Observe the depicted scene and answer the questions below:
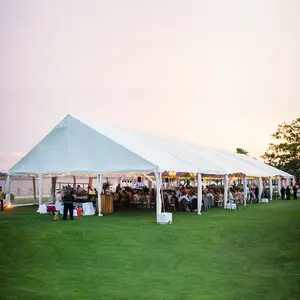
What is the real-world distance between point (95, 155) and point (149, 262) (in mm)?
10477

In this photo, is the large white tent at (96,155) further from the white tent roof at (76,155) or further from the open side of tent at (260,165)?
the open side of tent at (260,165)

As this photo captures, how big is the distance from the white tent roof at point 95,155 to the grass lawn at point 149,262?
427cm

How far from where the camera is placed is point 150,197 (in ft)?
71.8

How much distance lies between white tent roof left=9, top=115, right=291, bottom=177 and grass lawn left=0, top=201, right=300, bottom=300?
4.27 metres


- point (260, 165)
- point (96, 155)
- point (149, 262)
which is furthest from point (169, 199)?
point (260, 165)

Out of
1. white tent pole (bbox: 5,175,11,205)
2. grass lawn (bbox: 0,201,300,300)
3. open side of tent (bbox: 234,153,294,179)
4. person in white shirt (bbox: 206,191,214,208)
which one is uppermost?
open side of tent (bbox: 234,153,294,179)

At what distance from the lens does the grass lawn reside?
19.9ft

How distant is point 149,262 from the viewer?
26.0 feet

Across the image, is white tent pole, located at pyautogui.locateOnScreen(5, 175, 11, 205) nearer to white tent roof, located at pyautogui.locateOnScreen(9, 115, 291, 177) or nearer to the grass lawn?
white tent roof, located at pyautogui.locateOnScreen(9, 115, 291, 177)

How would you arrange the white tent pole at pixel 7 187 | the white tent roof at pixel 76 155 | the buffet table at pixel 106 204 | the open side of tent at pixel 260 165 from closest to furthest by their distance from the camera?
the white tent roof at pixel 76 155 < the buffet table at pixel 106 204 < the white tent pole at pixel 7 187 < the open side of tent at pixel 260 165

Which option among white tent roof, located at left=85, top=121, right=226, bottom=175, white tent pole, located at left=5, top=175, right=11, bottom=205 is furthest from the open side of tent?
white tent pole, located at left=5, top=175, right=11, bottom=205

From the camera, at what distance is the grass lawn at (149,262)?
6066 millimetres

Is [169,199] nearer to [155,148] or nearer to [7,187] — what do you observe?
[155,148]

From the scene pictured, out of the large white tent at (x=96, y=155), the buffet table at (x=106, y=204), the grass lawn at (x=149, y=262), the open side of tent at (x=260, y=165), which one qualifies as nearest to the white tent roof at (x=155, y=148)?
the large white tent at (x=96, y=155)
